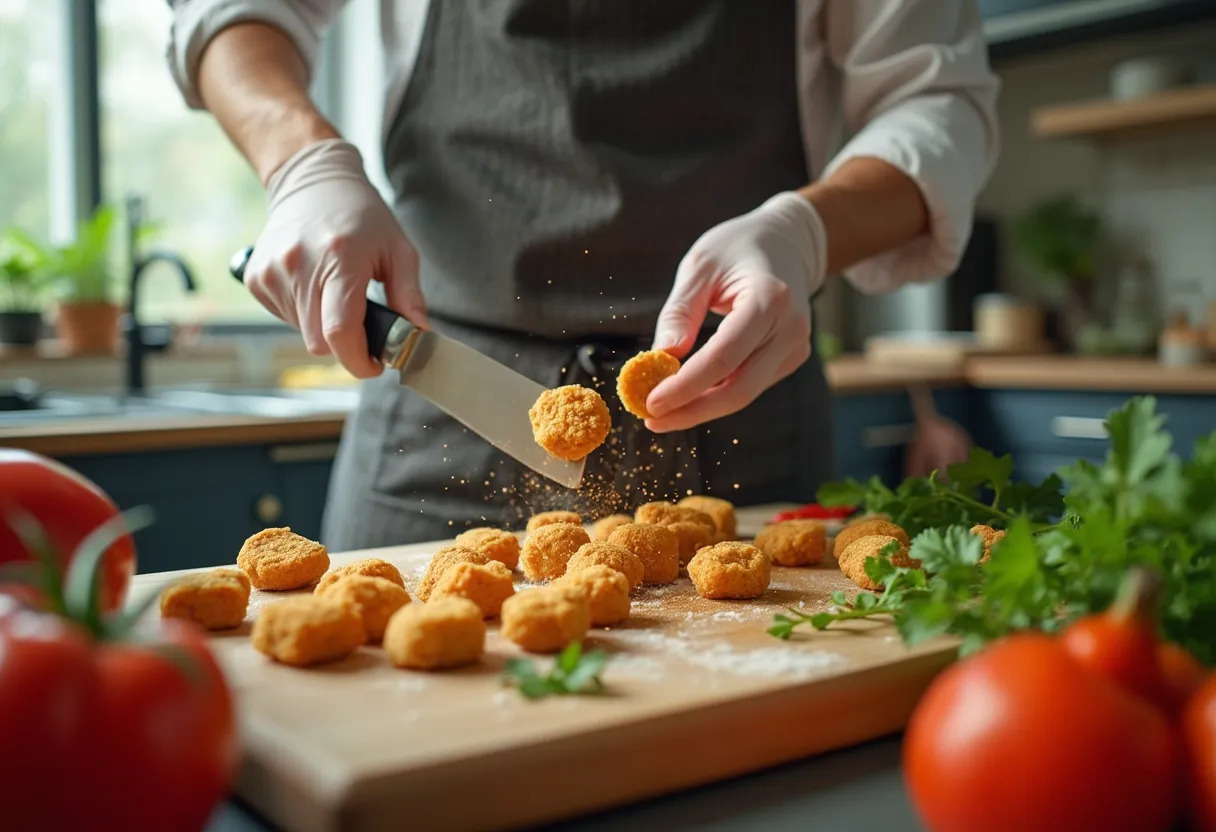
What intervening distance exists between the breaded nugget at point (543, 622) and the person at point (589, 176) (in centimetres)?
54

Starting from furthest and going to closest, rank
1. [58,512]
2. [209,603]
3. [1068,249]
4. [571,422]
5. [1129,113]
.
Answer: [1068,249] → [1129,113] → [571,422] → [209,603] → [58,512]

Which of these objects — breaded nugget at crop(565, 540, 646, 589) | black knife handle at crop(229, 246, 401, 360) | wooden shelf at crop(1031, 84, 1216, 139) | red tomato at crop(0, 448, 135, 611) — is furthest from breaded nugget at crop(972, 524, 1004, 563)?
wooden shelf at crop(1031, 84, 1216, 139)

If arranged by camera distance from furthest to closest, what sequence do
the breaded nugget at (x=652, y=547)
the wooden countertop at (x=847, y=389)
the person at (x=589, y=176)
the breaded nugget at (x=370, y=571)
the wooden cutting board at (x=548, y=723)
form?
the wooden countertop at (x=847, y=389)
the person at (x=589, y=176)
the breaded nugget at (x=652, y=547)
the breaded nugget at (x=370, y=571)
the wooden cutting board at (x=548, y=723)

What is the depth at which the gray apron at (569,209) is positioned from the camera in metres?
1.51

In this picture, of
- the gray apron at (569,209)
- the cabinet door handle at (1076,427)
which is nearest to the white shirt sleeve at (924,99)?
the gray apron at (569,209)

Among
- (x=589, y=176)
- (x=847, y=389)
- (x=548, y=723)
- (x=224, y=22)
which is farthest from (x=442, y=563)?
(x=847, y=389)

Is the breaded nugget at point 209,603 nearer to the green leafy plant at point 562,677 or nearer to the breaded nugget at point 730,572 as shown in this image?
the green leafy plant at point 562,677

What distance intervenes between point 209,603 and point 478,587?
0.21 m

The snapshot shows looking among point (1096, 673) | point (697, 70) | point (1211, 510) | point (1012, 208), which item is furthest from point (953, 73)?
point (1012, 208)

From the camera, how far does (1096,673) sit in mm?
542

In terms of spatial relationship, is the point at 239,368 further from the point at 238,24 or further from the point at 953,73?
the point at 953,73

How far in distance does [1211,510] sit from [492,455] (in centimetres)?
96

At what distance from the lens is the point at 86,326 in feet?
9.52

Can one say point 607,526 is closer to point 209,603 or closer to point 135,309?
point 209,603
